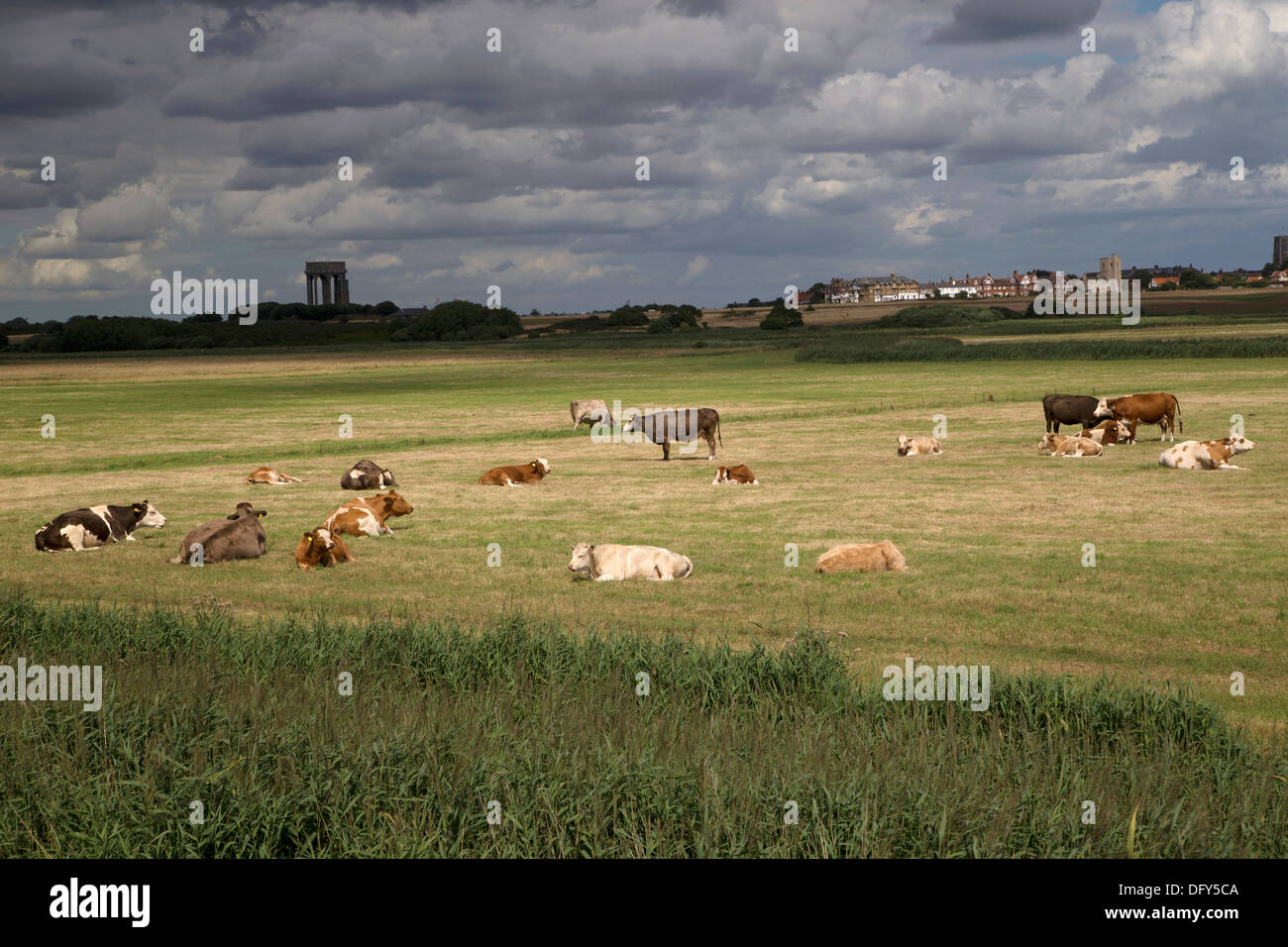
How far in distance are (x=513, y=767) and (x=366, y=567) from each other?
422 inches

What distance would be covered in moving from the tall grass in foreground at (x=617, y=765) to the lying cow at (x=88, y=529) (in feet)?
33.9

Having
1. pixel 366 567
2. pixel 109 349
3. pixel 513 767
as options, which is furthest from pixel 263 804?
pixel 109 349

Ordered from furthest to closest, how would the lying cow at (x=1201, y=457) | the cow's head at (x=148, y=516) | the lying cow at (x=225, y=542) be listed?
1. the lying cow at (x=1201, y=457)
2. the cow's head at (x=148, y=516)
3. the lying cow at (x=225, y=542)

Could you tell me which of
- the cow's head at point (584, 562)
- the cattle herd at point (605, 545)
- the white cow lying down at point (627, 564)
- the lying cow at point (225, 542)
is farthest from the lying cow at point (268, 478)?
the white cow lying down at point (627, 564)

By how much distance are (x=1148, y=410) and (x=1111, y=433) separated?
4.66 ft

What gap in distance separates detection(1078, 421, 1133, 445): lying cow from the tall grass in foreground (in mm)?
24017

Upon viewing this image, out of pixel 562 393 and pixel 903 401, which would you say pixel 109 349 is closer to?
pixel 562 393

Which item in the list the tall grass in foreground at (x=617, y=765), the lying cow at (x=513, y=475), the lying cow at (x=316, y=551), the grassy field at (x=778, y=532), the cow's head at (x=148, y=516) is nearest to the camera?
the tall grass in foreground at (x=617, y=765)

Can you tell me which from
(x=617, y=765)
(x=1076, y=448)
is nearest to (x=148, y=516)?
(x=617, y=765)

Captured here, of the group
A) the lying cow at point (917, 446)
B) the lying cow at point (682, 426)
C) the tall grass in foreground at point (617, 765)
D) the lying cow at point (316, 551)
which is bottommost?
the tall grass in foreground at point (617, 765)

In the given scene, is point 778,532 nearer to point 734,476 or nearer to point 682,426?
point 734,476

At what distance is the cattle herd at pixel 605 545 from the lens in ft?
55.6

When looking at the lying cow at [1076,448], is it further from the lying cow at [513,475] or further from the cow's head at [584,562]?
the cow's head at [584,562]

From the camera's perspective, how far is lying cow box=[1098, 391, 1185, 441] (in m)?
33.1
